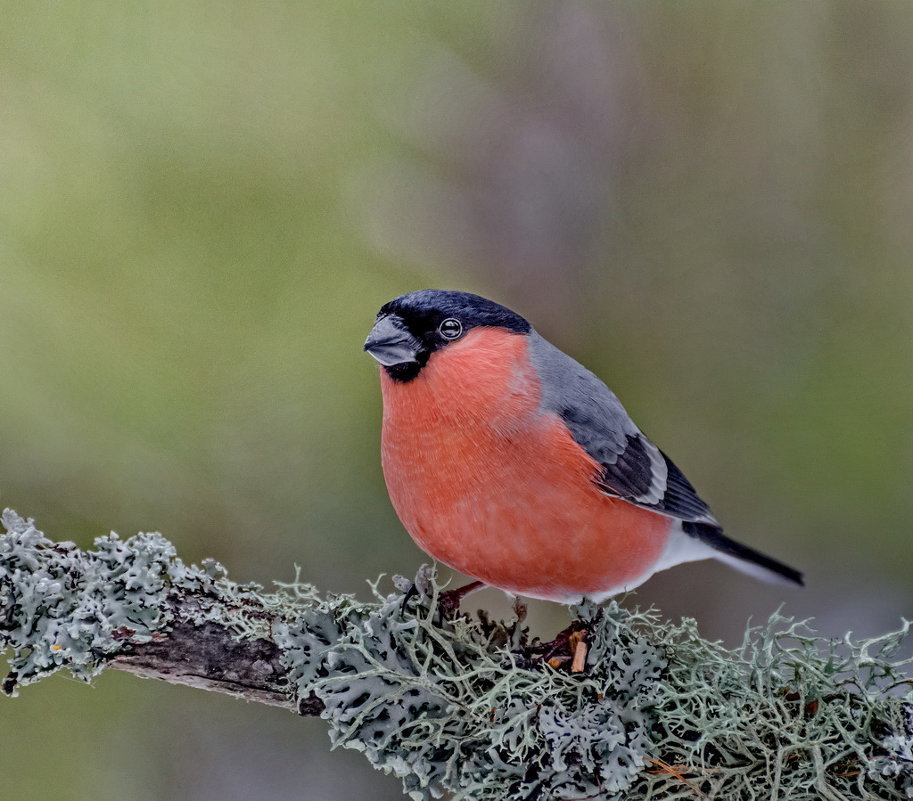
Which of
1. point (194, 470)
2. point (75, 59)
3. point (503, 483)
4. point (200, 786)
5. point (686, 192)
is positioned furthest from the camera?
point (686, 192)

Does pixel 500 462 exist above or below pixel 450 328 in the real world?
below

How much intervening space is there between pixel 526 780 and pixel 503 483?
359 millimetres

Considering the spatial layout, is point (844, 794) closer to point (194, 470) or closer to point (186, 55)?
point (194, 470)

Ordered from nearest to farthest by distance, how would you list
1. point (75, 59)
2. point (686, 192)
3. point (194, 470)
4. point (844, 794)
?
point (844, 794) → point (75, 59) → point (194, 470) → point (686, 192)

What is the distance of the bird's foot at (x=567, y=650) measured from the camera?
3.45ft

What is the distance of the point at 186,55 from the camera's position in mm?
1627

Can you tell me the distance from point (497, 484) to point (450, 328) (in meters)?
0.23

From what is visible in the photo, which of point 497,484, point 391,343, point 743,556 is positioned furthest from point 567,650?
point 743,556

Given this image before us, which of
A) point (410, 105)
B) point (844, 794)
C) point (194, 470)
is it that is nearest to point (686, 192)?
point (410, 105)

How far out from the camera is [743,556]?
1570 mm

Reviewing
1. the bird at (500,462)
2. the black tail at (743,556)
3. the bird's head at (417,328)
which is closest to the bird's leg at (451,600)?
the bird at (500,462)

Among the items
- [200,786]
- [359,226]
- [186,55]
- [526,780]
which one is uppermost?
[186,55]

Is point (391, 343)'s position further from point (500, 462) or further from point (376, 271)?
point (376, 271)

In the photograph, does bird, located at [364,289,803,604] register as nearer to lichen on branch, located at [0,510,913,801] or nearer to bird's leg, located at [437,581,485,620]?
bird's leg, located at [437,581,485,620]
